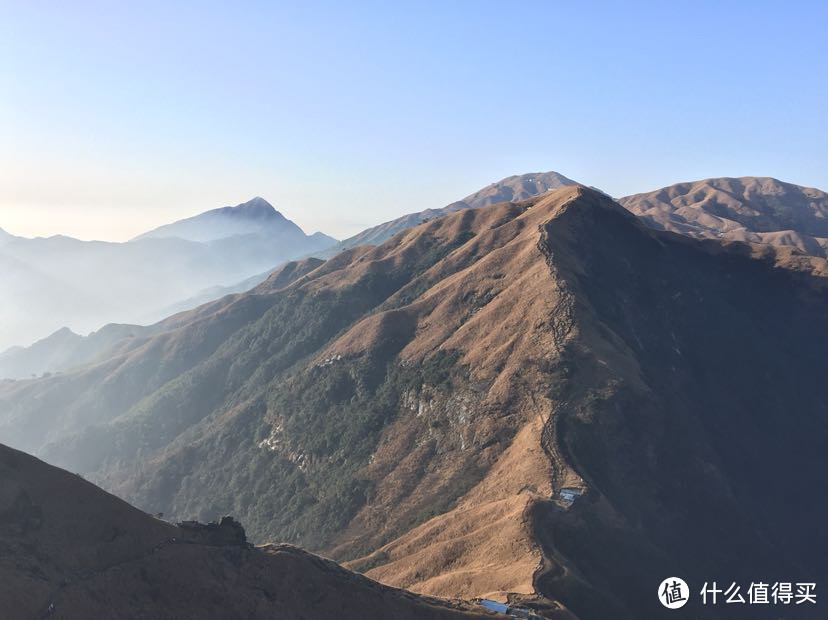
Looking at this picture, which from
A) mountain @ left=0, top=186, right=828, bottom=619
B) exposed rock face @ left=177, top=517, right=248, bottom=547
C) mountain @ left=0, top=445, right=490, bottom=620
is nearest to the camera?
mountain @ left=0, top=445, right=490, bottom=620

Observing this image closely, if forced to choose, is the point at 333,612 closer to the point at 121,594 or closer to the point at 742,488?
the point at 121,594

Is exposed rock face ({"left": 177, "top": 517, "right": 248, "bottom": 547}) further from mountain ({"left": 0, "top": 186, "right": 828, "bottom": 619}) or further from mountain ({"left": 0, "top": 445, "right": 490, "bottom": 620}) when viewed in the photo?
mountain ({"left": 0, "top": 186, "right": 828, "bottom": 619})

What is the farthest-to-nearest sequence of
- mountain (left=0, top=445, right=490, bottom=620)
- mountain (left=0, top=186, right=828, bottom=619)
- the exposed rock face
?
mountain (left=0, top=186, right=828, bottom=619) → the exposed rock face → mountain (left=0, top=445, right=490, bottom=620)

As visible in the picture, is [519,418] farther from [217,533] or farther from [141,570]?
[141,570]

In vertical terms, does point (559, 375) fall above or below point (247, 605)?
above

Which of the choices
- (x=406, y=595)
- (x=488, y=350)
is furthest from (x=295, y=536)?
(x=406, y=595)

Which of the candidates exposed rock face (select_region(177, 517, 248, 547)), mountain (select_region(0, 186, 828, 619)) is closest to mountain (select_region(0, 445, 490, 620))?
exposed rock face (select_region(177, 517, 248, 547))

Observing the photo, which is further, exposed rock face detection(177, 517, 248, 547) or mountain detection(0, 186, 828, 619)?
mountain detection(0, 186, 828, 619)
